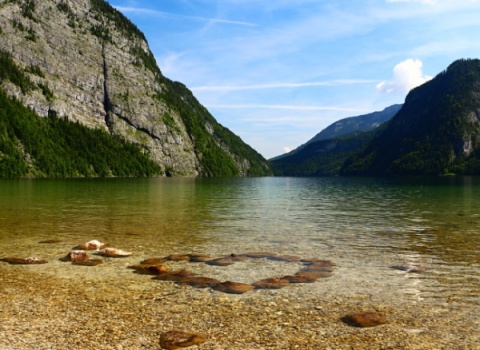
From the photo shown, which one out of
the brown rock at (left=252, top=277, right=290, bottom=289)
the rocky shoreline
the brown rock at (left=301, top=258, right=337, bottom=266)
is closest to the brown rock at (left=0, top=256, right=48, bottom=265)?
the rocky shoreline

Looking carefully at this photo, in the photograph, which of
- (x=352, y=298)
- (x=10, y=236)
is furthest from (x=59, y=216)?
(x=352, y=298)

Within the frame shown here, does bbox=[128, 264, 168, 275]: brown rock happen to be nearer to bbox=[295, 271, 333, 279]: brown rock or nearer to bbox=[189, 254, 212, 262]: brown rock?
bbox=[189, 254, 212, 262]: brown rock

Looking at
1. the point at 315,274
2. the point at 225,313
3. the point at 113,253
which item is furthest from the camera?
the point at 113,253

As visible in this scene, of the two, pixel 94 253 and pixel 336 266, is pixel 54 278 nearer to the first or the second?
pixel 94 253

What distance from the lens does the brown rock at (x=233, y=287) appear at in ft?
46.7

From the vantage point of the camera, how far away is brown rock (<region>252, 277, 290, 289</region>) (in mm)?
14891

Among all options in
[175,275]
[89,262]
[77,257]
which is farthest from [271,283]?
[77,257]

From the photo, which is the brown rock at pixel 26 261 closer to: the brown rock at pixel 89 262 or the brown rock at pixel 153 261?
the brown rock at pixel 89 262

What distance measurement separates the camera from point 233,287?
1466cm

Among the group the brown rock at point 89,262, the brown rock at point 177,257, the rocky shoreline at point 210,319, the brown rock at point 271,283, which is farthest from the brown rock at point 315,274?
the brown rock at point 89,262

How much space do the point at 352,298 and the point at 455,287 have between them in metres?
4.25

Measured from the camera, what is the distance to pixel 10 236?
85.7ft

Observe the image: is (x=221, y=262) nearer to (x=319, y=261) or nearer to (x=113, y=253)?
(x=319, y=261)

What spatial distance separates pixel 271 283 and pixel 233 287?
1518 millimetres
